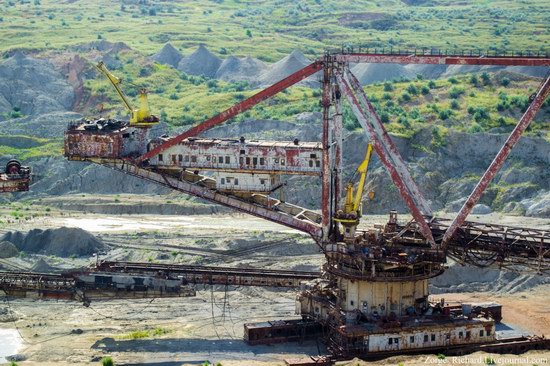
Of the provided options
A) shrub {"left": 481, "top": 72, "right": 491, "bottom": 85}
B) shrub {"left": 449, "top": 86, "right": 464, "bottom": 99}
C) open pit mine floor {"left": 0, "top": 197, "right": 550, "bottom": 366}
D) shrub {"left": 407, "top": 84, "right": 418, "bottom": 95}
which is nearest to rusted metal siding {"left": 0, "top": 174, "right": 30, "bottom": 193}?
open pit mine floor {"left": 0, "top": 197, "right": 550, "bottom": 366}

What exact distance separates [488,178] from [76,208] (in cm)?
5544

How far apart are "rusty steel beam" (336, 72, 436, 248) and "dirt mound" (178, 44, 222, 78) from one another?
102832 mm

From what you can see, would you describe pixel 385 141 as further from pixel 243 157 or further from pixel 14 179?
pixel 14 179

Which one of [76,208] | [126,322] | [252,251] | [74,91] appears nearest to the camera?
[126,322]

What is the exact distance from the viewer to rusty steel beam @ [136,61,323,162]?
2554 inches

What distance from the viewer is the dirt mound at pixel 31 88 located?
137m

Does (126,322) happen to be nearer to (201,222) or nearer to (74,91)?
(201,222)

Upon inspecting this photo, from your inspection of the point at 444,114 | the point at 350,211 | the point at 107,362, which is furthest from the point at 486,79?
the point at 107,362

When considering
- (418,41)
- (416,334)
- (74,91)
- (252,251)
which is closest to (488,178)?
(416,334)

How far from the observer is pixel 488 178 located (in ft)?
203

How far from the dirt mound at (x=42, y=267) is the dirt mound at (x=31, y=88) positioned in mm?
55815

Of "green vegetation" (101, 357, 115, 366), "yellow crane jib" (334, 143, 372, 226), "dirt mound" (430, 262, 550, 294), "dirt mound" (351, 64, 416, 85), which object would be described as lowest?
"green vegetation" (101, 357, 115, 366)

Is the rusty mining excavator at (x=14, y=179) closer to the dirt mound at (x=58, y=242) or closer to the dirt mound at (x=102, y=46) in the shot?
the dirt mound at (x=58, y=242)

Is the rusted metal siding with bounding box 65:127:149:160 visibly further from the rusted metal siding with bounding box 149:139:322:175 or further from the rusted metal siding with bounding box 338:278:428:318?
the rusted metal siding with bounding box 338:278:428:318
